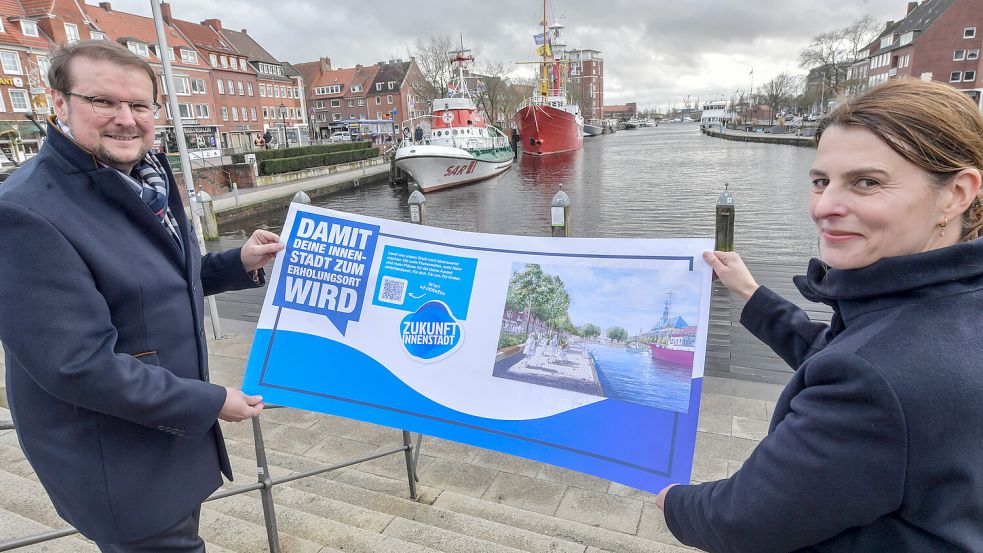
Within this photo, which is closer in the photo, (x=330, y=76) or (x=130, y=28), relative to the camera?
(x=130, y=28)

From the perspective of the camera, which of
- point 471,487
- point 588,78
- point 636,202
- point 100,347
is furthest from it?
point 588,78

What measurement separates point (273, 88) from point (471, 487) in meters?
60.6

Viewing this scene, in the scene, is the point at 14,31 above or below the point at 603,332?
above

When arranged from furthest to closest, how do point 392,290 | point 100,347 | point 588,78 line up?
point 588,78 < point 392,290 < point 100,347

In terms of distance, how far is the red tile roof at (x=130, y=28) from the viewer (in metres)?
40.3

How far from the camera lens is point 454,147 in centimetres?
2808

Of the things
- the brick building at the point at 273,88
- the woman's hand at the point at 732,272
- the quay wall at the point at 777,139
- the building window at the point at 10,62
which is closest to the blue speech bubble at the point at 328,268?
the woman's hand at the point at 732,272

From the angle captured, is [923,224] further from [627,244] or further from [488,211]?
[488,211]

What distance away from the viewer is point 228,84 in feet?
161

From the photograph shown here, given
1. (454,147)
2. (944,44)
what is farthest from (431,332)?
(944,44)

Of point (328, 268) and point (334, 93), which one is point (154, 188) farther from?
point (334, 93)

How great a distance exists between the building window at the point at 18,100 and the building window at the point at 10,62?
1.15m

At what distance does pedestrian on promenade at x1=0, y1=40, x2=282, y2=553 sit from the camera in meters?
1.32

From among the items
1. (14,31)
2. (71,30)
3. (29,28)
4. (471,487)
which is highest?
(71,30)
